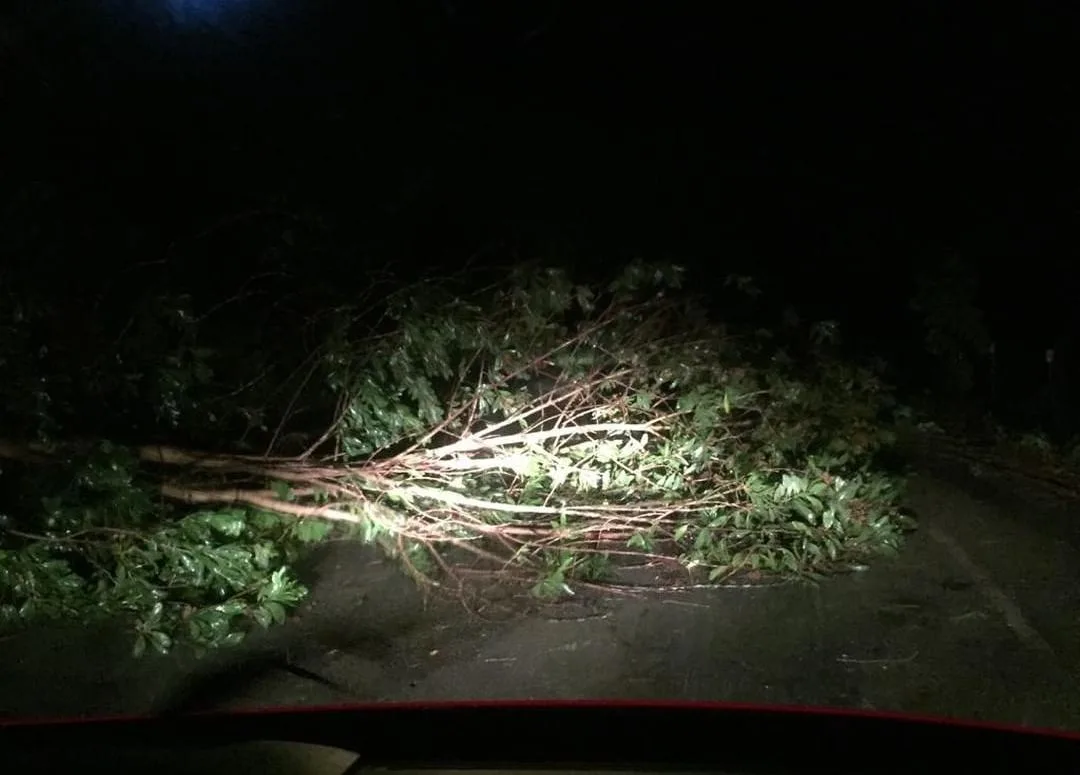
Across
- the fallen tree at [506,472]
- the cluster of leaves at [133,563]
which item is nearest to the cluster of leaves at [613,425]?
the fallen tree at [506,472]

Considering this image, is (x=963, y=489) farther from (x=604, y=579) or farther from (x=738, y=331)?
(x=604, y=579)

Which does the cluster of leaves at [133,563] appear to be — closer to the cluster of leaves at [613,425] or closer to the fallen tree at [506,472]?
the fallen tree at [506,472]

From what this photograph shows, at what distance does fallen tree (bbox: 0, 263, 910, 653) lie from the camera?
5.63 metres

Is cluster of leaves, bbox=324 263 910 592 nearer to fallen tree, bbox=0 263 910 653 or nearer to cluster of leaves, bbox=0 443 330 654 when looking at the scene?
fallen tree, bbox=0 263 910 653

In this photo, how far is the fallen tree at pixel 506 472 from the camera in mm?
5629

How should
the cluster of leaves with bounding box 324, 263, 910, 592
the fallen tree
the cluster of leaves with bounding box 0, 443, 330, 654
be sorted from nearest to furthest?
the cluster of leaves with bounding box 0, 443, 330, 654
the fallen tree
the cluster of leaves with bounding box 324, 263, 910, 592

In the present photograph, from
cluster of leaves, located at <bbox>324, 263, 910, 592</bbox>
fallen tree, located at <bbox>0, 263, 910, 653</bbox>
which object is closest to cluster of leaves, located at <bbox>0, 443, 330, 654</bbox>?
fallen tree, located at <bbox>0, 263, 910, 653</bbox>

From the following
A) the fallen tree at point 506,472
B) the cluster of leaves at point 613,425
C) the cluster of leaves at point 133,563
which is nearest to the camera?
the cluster of leaves at point 133,563

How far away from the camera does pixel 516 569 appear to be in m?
5.88

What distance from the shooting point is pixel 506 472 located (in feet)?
21.5

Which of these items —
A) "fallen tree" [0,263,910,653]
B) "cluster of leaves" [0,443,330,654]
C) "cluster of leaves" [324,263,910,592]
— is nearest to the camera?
"cluster of leaves" [0,443,330,654]

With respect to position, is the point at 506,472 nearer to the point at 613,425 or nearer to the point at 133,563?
the point at 613,425

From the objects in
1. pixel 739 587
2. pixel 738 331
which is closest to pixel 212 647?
pixel 739 587

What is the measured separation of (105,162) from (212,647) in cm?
422
